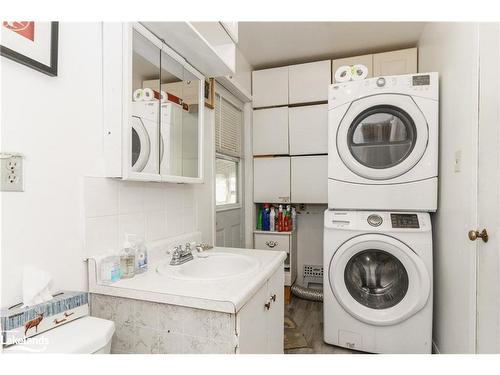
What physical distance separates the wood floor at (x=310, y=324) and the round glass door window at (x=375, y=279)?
395 millimetres

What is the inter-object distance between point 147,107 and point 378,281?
6.00 feet

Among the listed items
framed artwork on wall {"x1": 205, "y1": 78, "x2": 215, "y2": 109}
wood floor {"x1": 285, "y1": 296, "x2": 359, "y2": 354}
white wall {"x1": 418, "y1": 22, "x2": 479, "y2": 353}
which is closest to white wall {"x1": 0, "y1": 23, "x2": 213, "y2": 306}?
framed artwork on wall {"x1": 205, "y1": 78, "x2": 215, "y2": 109}

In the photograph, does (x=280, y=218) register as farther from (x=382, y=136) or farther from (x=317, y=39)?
(x=317, y=39)

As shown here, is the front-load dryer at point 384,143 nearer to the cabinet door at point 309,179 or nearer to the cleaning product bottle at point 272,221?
the cabinet door at point 309,179

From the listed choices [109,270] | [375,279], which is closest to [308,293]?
[375,279]

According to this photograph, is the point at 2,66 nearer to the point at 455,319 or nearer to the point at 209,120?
the point at 209,120

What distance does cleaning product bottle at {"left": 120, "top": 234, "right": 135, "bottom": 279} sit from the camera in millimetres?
1096

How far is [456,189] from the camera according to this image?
1.55m

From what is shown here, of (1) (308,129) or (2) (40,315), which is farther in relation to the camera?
(1) (308,129)

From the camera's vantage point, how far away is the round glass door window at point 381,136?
1.89 metres

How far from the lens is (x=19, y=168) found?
2.74 feet

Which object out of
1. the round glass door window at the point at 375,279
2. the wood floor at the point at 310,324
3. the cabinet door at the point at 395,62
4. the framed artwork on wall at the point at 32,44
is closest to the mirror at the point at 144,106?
the framed artwork on wall at the point at 32,44

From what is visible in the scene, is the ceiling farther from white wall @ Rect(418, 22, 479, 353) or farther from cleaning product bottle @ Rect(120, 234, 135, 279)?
cleaning product bottle @ Rect(120, 234, 135, 279)
